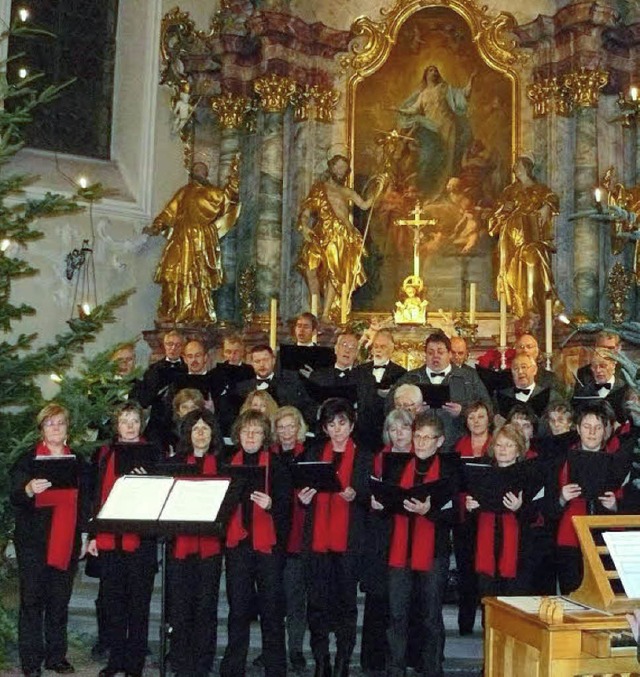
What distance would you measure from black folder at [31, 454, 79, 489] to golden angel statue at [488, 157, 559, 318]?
745cm

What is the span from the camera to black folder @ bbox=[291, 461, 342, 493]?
638 cm

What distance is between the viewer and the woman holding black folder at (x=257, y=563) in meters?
6.45

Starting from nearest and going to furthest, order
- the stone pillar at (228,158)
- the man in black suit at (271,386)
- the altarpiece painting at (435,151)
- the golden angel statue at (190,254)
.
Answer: the man in black suit at (271,386) < the golden angel statue at (190,254) < the altarpiece painting at (435,151) < the stone pillar at (228,158)

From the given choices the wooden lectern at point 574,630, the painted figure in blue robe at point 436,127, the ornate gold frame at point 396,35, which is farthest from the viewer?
the ornate gold frame at point 396,35

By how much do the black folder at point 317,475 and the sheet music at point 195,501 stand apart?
3.18 feet

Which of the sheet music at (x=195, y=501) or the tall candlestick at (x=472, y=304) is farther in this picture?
the tall candlestick at (x=472, y=304)

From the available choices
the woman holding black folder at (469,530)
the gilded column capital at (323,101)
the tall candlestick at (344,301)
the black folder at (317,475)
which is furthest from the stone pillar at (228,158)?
the black folder at (317,475)

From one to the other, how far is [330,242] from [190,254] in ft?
5.41

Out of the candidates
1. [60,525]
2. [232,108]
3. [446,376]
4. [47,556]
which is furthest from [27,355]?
[232,108]

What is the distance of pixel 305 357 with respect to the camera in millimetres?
8836

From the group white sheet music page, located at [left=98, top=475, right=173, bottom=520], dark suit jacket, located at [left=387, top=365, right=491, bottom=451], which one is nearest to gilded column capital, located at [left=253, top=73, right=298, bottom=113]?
dark suit jacket, located at [left=387, top=365, right=491, bottom=451]

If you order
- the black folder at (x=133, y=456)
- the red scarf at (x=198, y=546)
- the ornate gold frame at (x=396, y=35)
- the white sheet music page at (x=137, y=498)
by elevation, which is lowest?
the red scarf at (x=198, y=546)

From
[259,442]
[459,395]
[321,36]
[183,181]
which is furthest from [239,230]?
[259,442]

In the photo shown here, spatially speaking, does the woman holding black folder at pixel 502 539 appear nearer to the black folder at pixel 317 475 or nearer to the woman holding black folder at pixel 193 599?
the black folder at pixel 317 475
